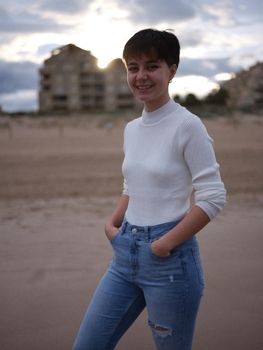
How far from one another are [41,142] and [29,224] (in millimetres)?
11894

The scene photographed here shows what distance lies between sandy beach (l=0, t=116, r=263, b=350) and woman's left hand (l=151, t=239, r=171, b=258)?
4.60 ft

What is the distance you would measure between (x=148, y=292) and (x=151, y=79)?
91 cm

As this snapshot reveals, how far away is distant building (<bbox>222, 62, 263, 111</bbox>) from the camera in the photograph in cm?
5097

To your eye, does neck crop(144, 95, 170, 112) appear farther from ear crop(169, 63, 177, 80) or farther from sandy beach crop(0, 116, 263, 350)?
sandy beach crop(0, 116, 263, 350)

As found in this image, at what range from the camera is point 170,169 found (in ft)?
5.14

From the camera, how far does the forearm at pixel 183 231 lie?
1.54 m

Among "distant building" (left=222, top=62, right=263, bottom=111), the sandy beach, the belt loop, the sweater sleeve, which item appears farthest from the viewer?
"distant building" (left=222, top=62, right=263, bottom=111)

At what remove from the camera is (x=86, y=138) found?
18.2 meters

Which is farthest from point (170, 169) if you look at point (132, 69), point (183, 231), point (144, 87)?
point (132, 69)

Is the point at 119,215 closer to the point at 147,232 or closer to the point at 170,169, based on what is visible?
the point at 147,232

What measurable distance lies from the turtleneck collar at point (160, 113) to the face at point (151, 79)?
0.07ft

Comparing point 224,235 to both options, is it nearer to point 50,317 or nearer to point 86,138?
point 50,317

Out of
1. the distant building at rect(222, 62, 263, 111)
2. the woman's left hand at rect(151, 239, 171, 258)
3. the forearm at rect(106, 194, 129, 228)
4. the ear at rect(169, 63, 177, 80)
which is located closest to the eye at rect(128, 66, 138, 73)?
the ear at rect(169, 63, 177, 80)

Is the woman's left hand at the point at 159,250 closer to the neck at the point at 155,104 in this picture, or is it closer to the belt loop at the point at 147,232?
the belt loop at the point at 147,232
